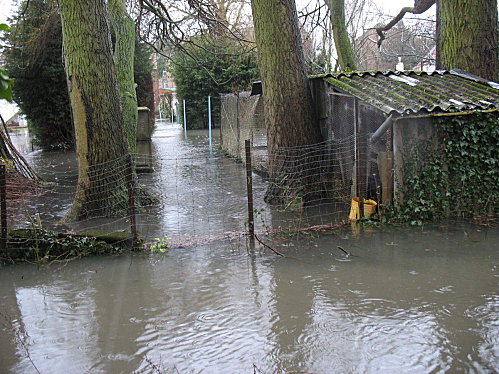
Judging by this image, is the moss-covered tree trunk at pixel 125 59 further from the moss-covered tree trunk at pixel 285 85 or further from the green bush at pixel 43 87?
the green bush at pixel 43 87

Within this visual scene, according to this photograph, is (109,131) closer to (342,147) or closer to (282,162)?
(282,162)

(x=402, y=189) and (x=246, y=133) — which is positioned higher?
(x=246, y=133)

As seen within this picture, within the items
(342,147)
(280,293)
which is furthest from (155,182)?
(280,293)

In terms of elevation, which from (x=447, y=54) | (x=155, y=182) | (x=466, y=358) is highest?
(x=447, y=54)

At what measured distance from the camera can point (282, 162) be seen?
988 cm

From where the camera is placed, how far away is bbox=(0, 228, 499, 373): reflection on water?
438 centimetres

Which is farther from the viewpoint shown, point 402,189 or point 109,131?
point 109,131

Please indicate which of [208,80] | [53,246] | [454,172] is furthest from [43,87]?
[454,172]

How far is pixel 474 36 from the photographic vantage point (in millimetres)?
10336

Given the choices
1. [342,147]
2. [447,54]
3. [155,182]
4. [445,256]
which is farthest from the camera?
[155,182]

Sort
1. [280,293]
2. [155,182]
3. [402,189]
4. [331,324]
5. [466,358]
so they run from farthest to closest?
[155,182], [402,189], [280,293], [331,324], [466,358]

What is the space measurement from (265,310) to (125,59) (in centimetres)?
946

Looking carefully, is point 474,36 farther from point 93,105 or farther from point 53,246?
point 53,246

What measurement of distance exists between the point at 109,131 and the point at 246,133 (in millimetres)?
7610
